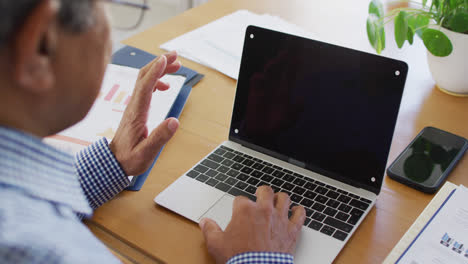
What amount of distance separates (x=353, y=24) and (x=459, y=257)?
900mm

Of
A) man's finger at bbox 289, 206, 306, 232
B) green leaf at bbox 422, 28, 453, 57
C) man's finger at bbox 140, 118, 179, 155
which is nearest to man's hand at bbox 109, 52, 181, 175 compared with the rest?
man's finger at bbox 140, 118, 179, 155

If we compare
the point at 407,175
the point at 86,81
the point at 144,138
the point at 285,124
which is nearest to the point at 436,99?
the point at 407,175

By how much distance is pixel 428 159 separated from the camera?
2.95 ft

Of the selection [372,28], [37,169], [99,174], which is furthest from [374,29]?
[37,169]

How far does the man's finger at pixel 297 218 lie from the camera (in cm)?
73

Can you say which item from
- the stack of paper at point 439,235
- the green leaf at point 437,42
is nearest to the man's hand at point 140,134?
the stack of paper at point 439,235

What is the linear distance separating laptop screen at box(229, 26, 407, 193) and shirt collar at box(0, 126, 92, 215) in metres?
0.36

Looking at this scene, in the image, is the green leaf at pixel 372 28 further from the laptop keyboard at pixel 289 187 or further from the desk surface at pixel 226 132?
the laptop keyboard at pixel 289 187

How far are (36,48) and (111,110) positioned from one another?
56 cm

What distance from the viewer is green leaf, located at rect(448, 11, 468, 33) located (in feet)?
3.24

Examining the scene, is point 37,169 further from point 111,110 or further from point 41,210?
point 111,110

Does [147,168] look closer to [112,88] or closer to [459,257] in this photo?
[112,88]

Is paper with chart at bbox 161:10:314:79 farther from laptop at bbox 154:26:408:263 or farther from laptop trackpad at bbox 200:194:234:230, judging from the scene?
laptop trackpad at bbox 200:194:234:230

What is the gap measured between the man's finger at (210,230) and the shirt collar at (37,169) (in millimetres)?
176
